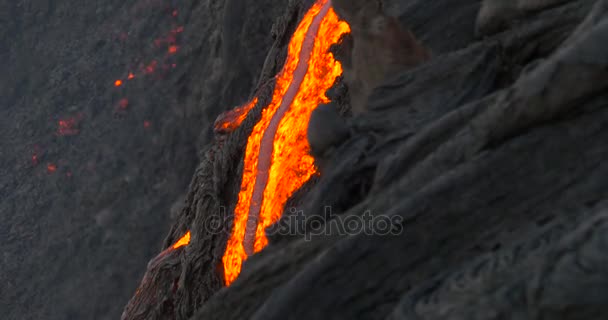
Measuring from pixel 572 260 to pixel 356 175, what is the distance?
2334mm

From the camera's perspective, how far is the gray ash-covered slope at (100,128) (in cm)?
2455

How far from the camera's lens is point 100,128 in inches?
1182

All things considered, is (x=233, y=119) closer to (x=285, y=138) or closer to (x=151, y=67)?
(x=285, y=138)

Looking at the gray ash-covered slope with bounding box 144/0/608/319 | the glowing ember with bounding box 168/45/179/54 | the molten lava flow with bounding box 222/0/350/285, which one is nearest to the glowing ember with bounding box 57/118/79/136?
the glowing ember with bounding box 168/45/179/54

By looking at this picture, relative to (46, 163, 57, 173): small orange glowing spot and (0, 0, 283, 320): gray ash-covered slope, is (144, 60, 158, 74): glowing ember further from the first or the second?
(46, 163, 57, 173): small orange glowing spot

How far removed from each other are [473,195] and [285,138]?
595 cm

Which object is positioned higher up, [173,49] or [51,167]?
[173,49]

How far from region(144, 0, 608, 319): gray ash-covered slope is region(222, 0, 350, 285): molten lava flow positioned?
318 cm

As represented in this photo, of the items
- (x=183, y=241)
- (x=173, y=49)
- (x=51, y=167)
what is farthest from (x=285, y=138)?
(x=51, y=167)

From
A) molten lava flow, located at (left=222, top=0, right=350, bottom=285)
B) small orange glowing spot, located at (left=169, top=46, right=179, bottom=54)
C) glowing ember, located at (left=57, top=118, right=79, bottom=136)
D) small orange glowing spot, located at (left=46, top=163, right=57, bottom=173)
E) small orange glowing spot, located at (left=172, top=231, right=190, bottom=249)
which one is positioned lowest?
small orange glowing spot, located at (left=172, top=231, right=190, bottom=249)

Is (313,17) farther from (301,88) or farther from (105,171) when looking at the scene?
(105,171)

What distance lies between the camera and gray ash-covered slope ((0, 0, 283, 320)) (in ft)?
80.5

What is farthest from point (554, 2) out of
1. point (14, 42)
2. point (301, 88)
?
point (14, 42)

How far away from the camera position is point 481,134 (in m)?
4.64
